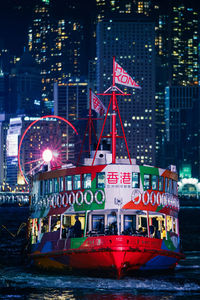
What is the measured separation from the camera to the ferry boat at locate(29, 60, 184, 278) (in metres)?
36.4

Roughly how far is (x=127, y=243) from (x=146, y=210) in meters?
2.48

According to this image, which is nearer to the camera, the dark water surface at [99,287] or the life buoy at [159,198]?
the dark water surface at [99,287]

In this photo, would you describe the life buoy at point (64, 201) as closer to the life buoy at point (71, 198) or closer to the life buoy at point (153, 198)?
the life buoy at point (71, 198)

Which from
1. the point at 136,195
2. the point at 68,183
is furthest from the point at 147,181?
the point at 68,183

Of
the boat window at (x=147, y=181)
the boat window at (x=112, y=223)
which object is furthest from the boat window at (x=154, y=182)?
the boat window at (x=112, y=223)

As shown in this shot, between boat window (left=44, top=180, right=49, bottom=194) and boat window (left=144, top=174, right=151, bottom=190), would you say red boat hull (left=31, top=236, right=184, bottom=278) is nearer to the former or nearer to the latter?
boat window (left=144, top=174, right=151, bottom=190)

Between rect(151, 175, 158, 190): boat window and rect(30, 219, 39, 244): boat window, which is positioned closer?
rect(151, 175, 158, 190): boat window

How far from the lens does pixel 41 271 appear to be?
40344 mm

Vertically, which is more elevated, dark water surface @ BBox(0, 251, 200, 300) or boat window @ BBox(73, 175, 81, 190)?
boat window @ BBox(73, 175, 81, 190)

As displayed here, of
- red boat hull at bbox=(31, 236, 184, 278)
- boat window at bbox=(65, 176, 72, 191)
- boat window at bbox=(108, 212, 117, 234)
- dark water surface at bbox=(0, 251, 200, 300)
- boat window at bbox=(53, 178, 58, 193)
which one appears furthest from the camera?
boat window at bbox=(53, 178, 58, 193)

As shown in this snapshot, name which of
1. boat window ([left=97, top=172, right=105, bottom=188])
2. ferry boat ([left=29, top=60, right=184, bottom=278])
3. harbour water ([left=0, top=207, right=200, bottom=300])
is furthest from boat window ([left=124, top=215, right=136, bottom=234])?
boat window ([left=97, top=172, right=105, bottom=188])

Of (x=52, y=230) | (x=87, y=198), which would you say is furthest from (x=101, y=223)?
(x=52, y=230)

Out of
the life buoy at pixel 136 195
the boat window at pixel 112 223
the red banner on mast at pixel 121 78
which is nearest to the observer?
the boat window at pixel 112 223

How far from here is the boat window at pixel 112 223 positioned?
36.6 meters
